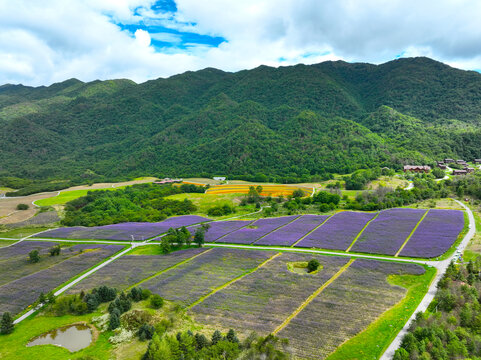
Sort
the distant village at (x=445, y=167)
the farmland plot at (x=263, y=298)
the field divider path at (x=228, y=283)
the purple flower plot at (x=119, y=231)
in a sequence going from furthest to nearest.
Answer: the distant village at (x=445, y=167) → the purple flower plot at (x=119, y=231) → the field divider path at (x=228, y=283) → the farmland plot at (x=263, y=298)

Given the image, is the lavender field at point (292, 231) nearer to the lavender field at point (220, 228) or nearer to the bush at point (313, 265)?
the lavender field at point (220, 228)

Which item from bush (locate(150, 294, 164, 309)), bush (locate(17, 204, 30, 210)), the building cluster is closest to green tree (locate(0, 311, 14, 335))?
bush (locate(150, 294, 164, 309))

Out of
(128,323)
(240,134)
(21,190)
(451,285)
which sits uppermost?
(240,134)

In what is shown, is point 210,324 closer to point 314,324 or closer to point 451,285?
point 314,324

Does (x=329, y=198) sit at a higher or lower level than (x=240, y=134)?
lower

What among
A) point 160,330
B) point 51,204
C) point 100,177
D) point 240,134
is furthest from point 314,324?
point 100,177

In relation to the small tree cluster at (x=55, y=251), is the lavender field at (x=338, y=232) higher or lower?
higher

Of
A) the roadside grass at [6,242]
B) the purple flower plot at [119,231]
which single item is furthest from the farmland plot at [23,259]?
the purple flower plot at [119,231]
